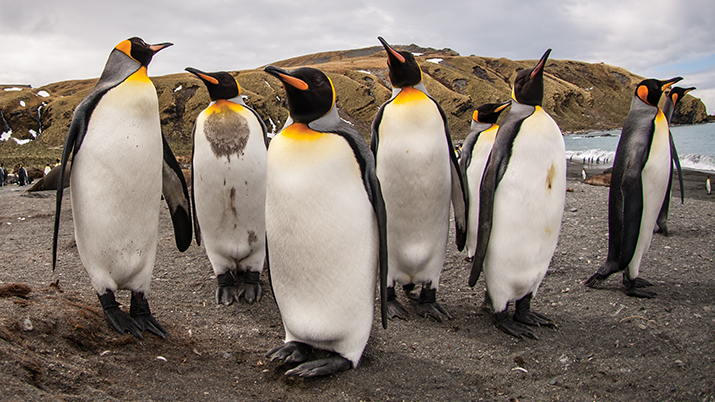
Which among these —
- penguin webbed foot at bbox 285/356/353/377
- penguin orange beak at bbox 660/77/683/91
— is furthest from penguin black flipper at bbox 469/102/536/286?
penguin orange beak at bbox 660/77/683/91

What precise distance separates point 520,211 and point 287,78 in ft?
6.55

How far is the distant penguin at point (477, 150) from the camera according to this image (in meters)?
5.47

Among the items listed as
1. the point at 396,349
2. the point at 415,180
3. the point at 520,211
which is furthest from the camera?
the point at 415,180

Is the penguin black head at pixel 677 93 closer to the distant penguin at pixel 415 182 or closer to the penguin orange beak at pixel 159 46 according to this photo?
the distant penguin at pixel 415 182

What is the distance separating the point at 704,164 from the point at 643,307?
24.7 metres

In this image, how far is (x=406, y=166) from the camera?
3.61 m

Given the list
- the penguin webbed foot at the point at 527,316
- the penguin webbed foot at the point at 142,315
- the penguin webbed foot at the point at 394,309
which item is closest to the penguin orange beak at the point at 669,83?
the penguin webbed foot at the point at 527,316

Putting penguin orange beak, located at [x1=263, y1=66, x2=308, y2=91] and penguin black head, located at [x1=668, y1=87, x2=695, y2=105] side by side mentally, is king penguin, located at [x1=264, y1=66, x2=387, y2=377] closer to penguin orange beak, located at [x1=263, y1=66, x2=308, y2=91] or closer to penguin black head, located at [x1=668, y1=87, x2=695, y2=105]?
penguin orange beak, located at [x1=263, y1=66, x2=308, y2=91]

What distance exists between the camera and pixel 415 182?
362cm

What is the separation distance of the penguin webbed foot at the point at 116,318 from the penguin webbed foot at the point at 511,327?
2.61 meters

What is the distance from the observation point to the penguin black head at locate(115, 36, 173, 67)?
3205 millimetres

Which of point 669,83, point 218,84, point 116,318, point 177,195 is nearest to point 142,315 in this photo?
point 116,318

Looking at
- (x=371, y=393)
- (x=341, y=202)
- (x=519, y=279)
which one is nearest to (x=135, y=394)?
(x=371, y=393)

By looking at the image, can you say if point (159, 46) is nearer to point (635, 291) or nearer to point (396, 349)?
point (396, 349)
